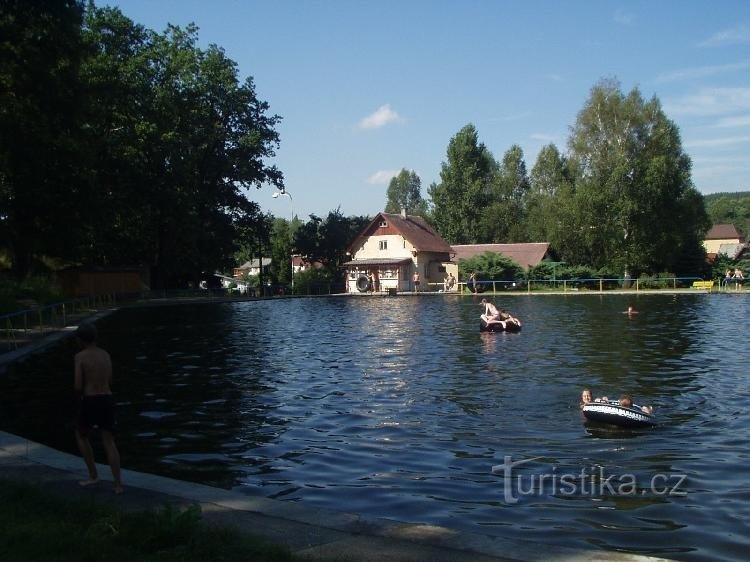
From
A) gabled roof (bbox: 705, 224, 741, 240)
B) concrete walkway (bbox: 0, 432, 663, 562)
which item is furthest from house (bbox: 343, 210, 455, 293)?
gabled roof (bbox: 705, 224, 741, 240)

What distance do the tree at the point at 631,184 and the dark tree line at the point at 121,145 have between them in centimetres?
3065

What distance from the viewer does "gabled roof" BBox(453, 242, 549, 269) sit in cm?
7906

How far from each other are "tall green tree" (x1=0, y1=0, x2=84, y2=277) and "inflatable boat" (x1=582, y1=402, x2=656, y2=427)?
24.6m

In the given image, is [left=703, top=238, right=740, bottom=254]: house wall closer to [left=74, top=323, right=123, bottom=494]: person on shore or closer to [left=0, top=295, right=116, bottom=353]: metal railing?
[left=0, top=295, right=116, bottom=353]: metal railing

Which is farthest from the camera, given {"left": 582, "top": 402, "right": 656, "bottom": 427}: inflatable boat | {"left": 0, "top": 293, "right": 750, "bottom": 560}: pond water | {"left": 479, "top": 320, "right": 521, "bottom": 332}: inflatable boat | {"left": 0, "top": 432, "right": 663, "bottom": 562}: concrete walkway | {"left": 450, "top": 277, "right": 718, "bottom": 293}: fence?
{"left": 450, "top": 277, "right": 718, "bottom": 293}: fence

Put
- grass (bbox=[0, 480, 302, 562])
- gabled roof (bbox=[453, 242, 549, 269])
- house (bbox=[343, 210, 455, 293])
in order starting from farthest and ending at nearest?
gabled roof (bbox=[453, 242, 549, 269]) < house (bbox=[343, 210, 455, 293]) < grass (bbox=[0, 480, 302, 562])

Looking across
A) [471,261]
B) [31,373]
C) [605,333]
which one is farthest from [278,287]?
[31,373]

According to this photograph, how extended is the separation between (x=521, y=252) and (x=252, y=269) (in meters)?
82.0

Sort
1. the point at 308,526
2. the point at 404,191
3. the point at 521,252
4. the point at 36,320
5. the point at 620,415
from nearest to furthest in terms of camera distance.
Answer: the point at 308,526 < the point at 620,415 < the point at 36,320 < the point at 521,252 < the point at 404,191

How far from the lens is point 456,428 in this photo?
1297 centimetres

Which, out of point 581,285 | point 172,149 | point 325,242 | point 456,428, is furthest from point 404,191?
point 456,428

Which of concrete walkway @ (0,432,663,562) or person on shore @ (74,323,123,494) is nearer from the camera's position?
concrete walkway @ (0,432,663,562)

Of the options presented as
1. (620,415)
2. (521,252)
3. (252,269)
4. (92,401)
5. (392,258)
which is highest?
(252,269)

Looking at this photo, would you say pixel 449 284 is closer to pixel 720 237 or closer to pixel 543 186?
pixel 543 186
